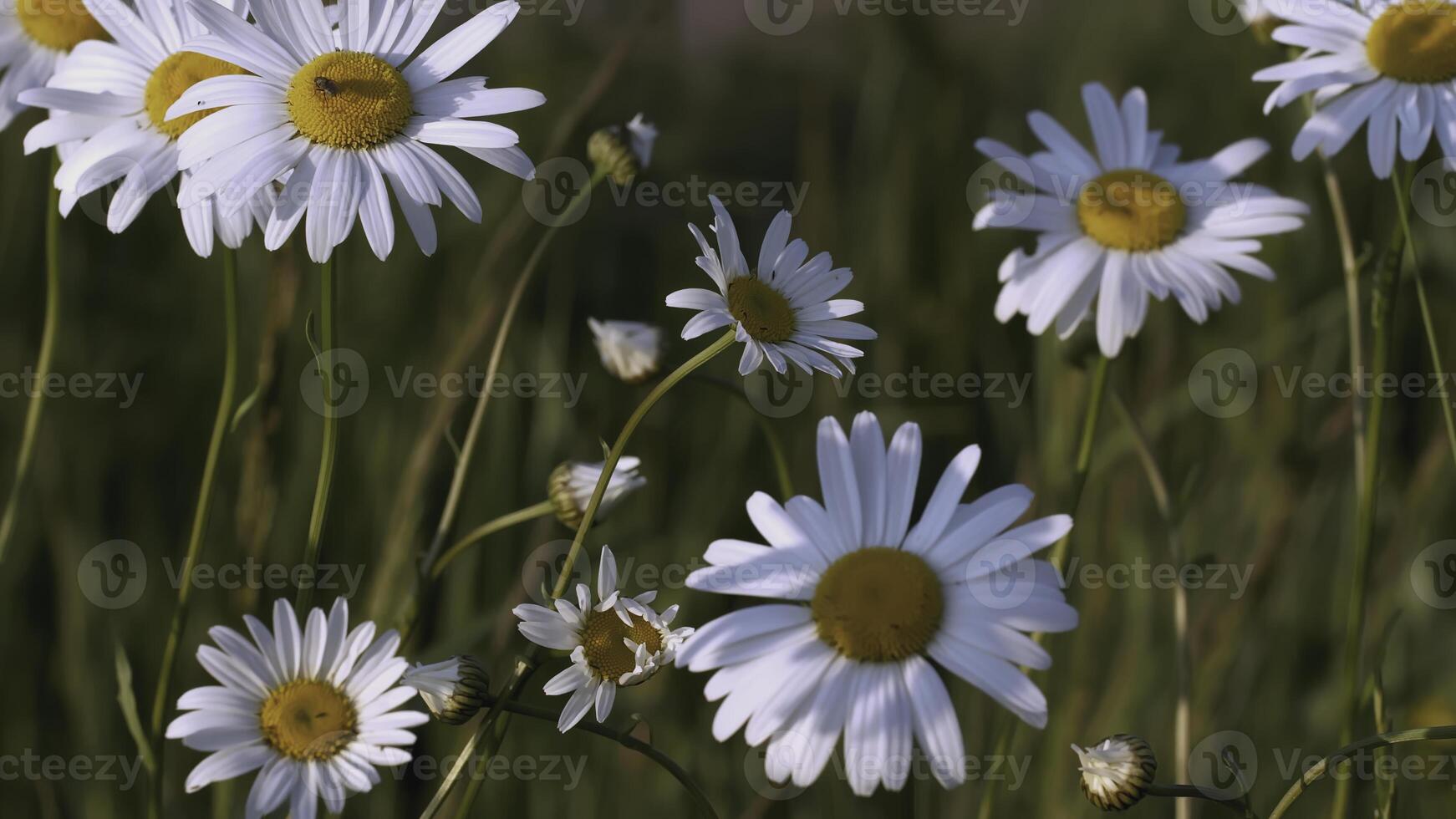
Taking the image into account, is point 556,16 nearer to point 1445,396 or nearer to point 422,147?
point 422,147

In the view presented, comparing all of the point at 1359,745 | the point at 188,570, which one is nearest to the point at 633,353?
the point at 188,570

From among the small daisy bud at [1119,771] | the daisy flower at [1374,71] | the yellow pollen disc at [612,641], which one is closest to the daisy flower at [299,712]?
the yellow pollen disc at [612,641]

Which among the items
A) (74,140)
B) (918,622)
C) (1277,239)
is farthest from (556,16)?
(918,622)

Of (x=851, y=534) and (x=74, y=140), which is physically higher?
(x=74, y=140)

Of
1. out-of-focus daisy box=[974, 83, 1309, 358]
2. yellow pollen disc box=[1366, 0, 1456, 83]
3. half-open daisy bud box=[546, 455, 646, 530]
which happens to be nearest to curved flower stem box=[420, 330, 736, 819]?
→ half-open daisy bud box=[546, 455, 646, 530]

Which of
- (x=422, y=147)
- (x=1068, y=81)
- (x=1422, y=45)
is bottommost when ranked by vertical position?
(x=422, y=147)

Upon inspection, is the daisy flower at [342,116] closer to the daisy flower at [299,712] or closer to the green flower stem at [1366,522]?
the daisy flower at [299,712]

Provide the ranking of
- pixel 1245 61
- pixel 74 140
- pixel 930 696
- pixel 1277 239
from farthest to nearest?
pixel 1245 61 → pixel 1277 239 → pixel 74 140 → pixel 930 696

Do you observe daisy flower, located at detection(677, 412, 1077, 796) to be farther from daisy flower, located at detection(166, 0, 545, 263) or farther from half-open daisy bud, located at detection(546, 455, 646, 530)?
daisy flower, located at detection(166, 0, 545, 263)
